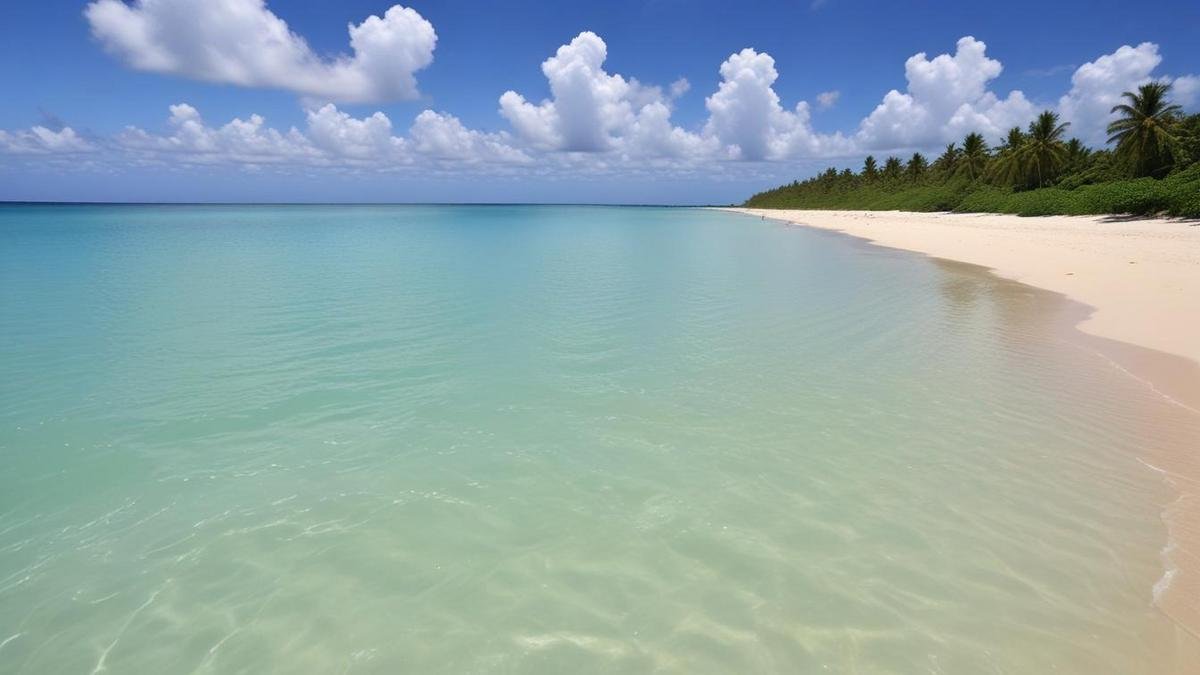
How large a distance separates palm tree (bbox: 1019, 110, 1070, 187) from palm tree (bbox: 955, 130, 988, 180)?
17064mm

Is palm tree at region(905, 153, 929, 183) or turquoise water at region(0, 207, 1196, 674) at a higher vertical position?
palm tree at region(905, 153, 929, 183)

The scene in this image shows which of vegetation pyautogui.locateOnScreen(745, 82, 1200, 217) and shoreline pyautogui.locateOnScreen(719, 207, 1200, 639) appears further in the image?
vegetation pyautogui.locateOnScreen(745, 82, 1200, 217)

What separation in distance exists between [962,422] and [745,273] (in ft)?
55.1

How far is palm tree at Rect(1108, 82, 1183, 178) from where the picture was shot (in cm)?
5006

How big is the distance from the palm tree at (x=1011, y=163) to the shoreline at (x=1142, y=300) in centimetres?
3353

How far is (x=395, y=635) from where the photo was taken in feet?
13.1

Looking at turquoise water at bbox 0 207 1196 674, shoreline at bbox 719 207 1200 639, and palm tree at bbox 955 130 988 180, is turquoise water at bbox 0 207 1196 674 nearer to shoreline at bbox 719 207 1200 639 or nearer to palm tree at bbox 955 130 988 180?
shoreline at bbox 719 207 1200 639

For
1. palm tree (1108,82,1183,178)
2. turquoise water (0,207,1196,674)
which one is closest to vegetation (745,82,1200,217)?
palm tree (1108,82,1183,178)

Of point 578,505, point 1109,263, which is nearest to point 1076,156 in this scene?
point 1109,263

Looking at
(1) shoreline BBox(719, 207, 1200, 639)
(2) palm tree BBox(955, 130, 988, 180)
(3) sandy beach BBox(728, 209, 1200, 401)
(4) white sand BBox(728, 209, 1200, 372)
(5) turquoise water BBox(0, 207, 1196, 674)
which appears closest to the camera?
(5) turquoise water BBox(0, 207, 1196, 674)

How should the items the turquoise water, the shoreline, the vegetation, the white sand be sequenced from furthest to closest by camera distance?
the vegetation
the white sand
the shoreline
the turquoise water

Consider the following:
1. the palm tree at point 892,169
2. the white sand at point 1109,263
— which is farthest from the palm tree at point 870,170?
the white sand at point 1109,263

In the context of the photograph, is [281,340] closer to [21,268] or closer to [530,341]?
[530,341]

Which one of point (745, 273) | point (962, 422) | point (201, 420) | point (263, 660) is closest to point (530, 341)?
point (201, 420)
